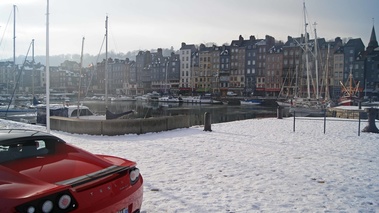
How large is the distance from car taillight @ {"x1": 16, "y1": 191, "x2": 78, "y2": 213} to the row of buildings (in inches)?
3134

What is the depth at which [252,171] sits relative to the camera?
25.5 ft

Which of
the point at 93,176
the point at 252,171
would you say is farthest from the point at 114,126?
the point at 93,176

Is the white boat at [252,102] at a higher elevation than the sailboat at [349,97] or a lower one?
lower

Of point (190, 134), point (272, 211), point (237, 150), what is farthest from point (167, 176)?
point (190, 134)

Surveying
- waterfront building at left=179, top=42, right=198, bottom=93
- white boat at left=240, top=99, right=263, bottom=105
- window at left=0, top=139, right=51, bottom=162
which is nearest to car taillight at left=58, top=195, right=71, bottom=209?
window at left=0, top=139, right=51, bottom=162

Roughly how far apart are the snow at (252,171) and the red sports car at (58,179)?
1.37 m

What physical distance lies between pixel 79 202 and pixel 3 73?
150m

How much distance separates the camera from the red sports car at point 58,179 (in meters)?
2.95

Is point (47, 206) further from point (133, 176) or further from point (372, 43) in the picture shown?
point (372, 43)

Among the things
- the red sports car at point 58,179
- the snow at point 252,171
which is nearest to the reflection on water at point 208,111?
the snow at point 252,171

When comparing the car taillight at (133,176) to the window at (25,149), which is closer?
the window at (25,149)

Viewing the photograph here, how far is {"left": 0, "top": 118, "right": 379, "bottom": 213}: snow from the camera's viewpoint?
553 centimetres

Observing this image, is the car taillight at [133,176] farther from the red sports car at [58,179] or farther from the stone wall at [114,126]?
the stone wall at [114,126]

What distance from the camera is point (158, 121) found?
1528cm
